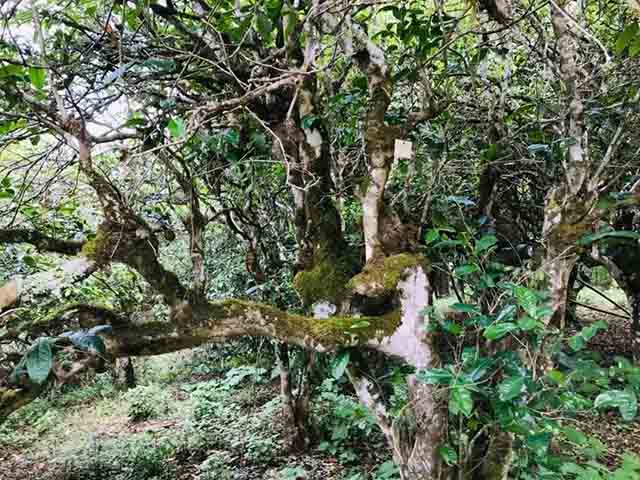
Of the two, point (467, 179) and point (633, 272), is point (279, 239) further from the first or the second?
point (633, 272)

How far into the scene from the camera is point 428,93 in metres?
1.96

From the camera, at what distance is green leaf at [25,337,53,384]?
1235 mm

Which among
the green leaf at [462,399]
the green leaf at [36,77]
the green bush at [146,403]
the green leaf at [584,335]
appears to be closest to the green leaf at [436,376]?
the green leaf at [462,399]

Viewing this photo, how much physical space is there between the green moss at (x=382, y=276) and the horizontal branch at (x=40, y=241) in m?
1.17

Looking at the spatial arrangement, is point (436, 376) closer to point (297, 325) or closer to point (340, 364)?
point (340, 364)

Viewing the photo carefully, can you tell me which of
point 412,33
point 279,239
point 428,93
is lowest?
point 279,239

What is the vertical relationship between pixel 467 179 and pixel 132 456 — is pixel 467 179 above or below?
above

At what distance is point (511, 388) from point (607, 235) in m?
0.67

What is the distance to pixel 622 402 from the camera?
4.31 feet

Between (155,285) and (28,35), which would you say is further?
(28,35)

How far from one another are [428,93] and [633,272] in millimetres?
3248

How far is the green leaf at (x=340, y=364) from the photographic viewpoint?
174 centimetres

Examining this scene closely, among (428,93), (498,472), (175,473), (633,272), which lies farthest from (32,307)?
(633,272)

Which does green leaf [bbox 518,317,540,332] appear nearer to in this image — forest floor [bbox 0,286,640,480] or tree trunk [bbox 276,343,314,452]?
forest floor [bbox 0,286,640,480]
